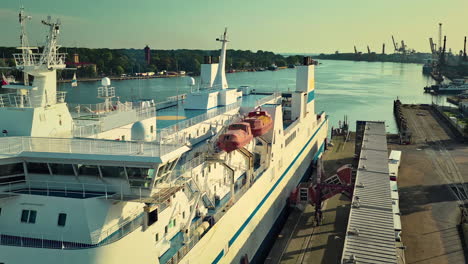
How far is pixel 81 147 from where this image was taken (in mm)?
11789

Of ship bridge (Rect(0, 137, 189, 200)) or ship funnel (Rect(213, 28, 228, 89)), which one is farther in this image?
ship funnel (Rect(213, 28, 228, 89))

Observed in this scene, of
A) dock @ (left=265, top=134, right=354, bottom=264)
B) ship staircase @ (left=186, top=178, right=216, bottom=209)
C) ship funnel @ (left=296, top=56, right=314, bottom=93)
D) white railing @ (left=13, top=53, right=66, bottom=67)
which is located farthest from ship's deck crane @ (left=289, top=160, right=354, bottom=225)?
white railing @ (left=13, top=53, right=66, bottom=67)

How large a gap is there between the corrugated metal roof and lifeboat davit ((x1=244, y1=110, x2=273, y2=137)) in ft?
19.6

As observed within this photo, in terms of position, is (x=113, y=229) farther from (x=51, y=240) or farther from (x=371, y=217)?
(x=371, y=217)

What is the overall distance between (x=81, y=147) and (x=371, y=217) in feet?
47.2

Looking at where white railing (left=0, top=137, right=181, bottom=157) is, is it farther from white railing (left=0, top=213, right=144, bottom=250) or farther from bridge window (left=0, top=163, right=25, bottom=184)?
white railing (left=0, top=213, right=144, bottom=250)

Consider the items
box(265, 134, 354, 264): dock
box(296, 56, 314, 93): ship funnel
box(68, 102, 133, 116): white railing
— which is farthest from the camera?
box(296, 56, 314, 93): ship funnel

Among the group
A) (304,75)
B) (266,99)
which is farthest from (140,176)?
(304,75)

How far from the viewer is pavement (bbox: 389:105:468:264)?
70.6 ft

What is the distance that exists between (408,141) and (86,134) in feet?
128

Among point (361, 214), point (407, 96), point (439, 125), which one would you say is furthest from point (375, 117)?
point (361, 214)

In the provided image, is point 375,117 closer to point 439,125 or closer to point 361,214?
point 439,125

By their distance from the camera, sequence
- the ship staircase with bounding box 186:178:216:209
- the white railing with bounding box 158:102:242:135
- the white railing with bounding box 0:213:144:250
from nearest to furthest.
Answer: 1. the white railing with bounding box 0:213:144:250
2. the ship staircase with bounding box 186:178:216:209
3. the white railing with bounding box 158:102:242:135

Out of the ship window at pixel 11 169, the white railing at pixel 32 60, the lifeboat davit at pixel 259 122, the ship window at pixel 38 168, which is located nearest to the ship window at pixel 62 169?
the ship window at pixel 38 168
